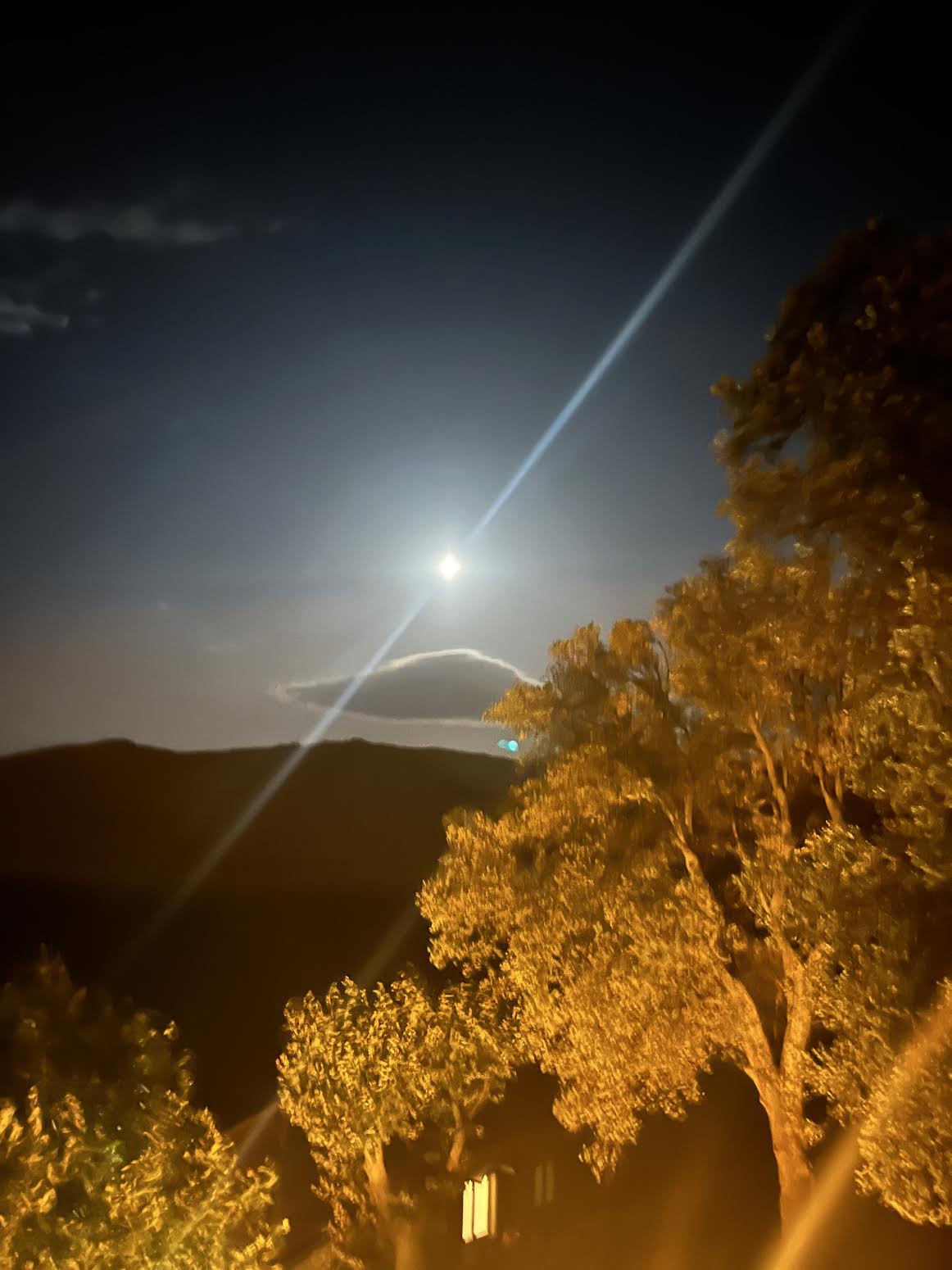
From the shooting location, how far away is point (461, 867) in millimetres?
13148

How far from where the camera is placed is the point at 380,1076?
513 inches

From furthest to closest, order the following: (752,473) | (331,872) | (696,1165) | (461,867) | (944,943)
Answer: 1. (331,872)
2. (696,1165)
3. (461,867)
4. (752,473)
5. (944,943)

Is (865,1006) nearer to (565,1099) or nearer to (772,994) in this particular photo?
(772,994)

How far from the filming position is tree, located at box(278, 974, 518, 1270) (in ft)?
42.6

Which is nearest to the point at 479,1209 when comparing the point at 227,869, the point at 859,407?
the point at 859,407

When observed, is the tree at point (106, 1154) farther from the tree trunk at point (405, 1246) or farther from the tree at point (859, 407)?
the tree at point (859, 407)

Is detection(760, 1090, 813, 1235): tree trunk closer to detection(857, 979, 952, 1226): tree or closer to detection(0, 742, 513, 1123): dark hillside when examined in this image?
detection(857, 979, 952, 1226): tree

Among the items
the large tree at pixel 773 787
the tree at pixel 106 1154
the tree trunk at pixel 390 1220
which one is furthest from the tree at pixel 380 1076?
the tree at pixel 106 1154

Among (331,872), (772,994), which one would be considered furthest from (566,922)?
(331,872)

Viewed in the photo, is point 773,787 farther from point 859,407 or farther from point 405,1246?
point 405,1246

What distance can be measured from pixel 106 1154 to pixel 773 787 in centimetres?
886

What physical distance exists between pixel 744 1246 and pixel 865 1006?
8.68m

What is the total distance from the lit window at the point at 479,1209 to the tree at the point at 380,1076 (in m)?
1.60

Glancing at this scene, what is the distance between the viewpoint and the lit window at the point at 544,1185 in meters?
17.3
